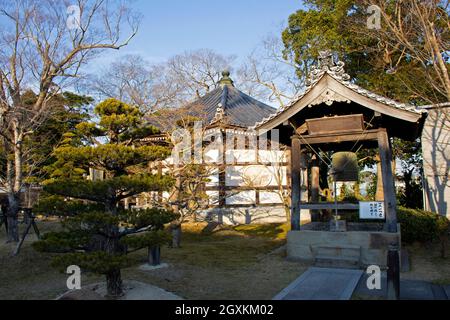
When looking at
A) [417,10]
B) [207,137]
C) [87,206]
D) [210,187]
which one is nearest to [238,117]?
[207,137]

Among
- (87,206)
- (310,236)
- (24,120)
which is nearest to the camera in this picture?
(87,206)

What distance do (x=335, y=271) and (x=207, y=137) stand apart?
970 cm

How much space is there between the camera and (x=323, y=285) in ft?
21.5

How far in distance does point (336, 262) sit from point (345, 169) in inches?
89.7

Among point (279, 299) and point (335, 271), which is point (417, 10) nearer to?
point (335, 271)

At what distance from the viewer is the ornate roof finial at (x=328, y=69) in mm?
8578

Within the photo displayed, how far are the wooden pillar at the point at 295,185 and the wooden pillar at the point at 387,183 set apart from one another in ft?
6.66

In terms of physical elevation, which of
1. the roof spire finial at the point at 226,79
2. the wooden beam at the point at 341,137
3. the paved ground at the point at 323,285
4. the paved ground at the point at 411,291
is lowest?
the paved ground at the point at 411,291

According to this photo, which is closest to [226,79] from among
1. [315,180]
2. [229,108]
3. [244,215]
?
[229,108]

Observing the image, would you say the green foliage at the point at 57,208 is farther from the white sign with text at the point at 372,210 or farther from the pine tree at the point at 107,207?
the white sign with text at the point at 372,210

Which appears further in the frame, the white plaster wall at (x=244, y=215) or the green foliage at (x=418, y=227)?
the white plaster wall at (x=244, y=215)

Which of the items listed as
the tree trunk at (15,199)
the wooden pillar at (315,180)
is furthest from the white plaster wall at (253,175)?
the tree trunk at (15,199)

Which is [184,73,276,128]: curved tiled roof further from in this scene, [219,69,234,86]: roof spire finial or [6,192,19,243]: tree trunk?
[6,192,19,243]: tree trunk

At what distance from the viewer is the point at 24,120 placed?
42.1 ft
